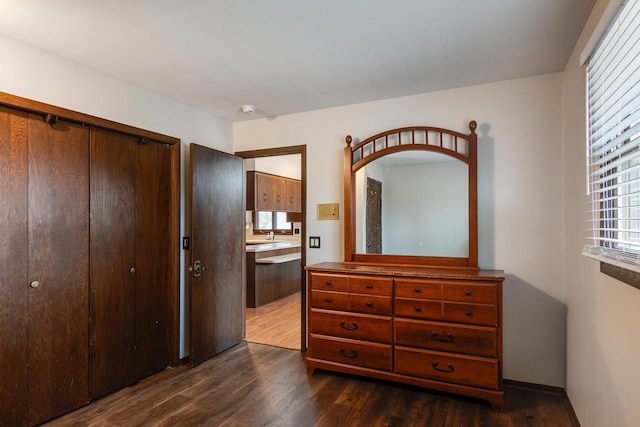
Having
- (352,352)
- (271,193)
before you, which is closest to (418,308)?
(352,352)

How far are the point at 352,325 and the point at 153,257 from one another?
1725mm

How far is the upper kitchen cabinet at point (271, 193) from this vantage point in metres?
5.78

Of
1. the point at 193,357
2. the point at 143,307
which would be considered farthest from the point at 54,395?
the point at 193,357

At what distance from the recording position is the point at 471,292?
7.71 feet

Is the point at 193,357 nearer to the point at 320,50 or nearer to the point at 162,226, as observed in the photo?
the point at 162,226

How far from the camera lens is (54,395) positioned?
7.35 feet

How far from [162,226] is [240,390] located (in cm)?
148

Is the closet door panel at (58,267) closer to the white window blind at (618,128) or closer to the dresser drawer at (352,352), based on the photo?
the dresser drawer at (352,352)

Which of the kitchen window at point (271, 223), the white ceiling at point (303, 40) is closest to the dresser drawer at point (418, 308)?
the white ceiling at point (303, 40)

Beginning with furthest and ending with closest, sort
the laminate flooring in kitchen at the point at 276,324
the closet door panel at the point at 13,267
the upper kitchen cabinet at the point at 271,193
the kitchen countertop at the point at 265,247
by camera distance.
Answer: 1. the upper kitchen cabinet at the point at 271,193
2. the kitchen countertop at the point at 265,247
3. the laminate flooring in kitchen at the point at 276,324
4. the closet door panel at the point at 13,267

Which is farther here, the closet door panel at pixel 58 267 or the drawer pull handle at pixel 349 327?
the drawer pull handle at pixel 349 327

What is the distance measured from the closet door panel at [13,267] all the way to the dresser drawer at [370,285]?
6.97 ft

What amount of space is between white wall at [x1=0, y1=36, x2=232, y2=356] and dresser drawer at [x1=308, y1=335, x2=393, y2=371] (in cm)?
129

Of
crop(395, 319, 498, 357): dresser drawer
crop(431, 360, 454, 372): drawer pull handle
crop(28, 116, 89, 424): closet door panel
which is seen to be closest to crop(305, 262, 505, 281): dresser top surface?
crop(395, 319, 498, 357): dresser drawer
